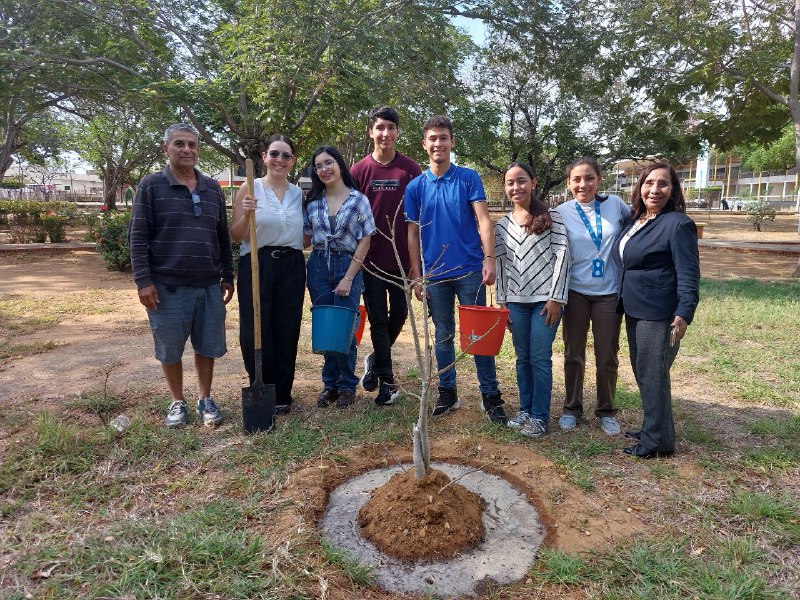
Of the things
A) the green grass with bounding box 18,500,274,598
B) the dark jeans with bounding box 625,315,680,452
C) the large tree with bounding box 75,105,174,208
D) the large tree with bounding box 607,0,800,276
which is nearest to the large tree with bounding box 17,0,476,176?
the large tree with bounding box 607,0,800,276

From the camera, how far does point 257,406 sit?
3.35 meters

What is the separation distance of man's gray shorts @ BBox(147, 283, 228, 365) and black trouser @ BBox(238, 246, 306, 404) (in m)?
0.14

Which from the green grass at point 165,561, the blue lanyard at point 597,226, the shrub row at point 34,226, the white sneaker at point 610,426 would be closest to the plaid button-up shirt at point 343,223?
the blue lanyard at point 597,226

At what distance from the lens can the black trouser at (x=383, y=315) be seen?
150 inches

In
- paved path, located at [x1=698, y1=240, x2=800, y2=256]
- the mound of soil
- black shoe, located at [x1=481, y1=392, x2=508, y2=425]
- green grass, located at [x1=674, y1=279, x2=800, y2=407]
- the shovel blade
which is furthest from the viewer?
paved path, located at [x1=698, y1=240, x2=800, y2=256]

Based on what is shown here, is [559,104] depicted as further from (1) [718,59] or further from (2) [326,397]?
(2) [326,397]

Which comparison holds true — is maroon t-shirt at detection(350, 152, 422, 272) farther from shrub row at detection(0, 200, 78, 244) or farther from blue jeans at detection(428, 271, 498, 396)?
shrub row at detection(0, 200, 78, 244)

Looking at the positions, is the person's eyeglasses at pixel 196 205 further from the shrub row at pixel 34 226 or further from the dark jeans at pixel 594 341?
the shrub row at pixel 34 226

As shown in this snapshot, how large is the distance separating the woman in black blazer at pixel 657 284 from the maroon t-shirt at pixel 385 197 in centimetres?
138

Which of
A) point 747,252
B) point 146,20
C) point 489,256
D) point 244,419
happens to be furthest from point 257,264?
point 747,252

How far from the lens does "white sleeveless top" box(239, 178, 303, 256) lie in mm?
3377

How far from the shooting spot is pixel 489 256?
336 centimetres

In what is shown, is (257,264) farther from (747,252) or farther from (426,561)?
(747,252)

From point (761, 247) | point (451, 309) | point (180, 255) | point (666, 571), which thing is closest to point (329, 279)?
point (451, 309)
